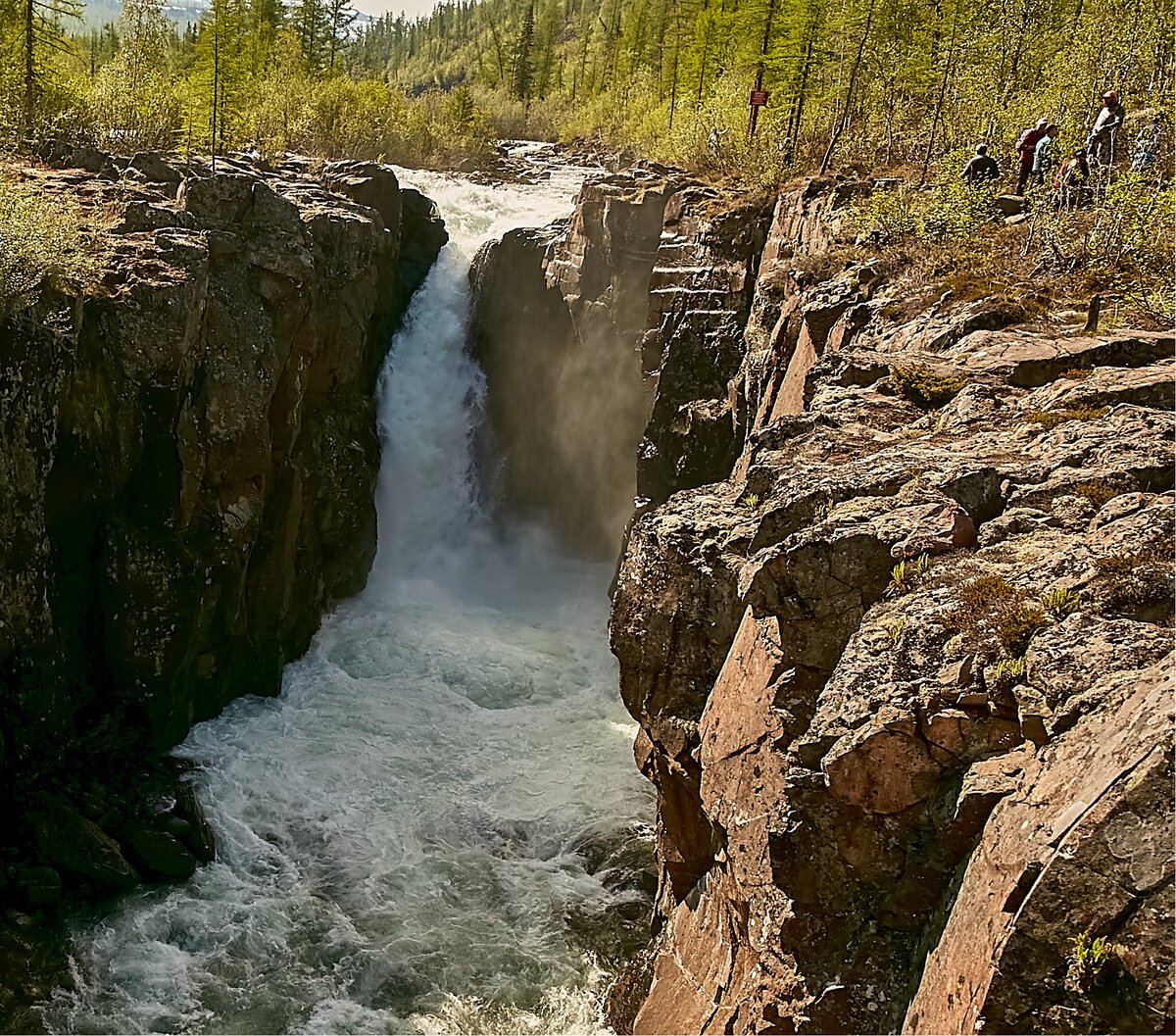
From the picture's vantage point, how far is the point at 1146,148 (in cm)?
1752

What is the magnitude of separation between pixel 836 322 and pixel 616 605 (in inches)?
279

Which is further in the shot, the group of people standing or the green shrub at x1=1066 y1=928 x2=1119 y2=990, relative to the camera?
the group of people standing

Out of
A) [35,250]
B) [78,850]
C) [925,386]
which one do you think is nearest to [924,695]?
[925,386]

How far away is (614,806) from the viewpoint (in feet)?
65.7

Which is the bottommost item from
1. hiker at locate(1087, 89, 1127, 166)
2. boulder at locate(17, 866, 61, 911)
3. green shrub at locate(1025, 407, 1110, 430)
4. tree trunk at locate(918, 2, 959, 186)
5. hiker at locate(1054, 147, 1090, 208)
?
boulder at locate(17, 866, 61, 911)

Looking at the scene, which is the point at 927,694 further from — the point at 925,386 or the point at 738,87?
the point at 738,87

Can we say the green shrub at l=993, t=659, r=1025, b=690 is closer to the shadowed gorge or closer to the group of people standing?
the shadowed gorge

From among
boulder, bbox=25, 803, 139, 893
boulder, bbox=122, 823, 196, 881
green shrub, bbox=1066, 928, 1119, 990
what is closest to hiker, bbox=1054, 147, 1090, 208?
green shrub, bbox=1066, 928, 1119, 990

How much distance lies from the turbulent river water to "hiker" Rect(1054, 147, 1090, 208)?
14153 millimetres

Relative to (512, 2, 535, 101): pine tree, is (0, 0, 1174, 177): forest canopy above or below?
below

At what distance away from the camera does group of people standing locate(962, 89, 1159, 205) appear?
17.4m

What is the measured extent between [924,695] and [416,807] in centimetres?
1450

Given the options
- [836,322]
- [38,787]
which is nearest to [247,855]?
[38,787]

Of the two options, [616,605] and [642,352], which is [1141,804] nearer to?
[616,605]
